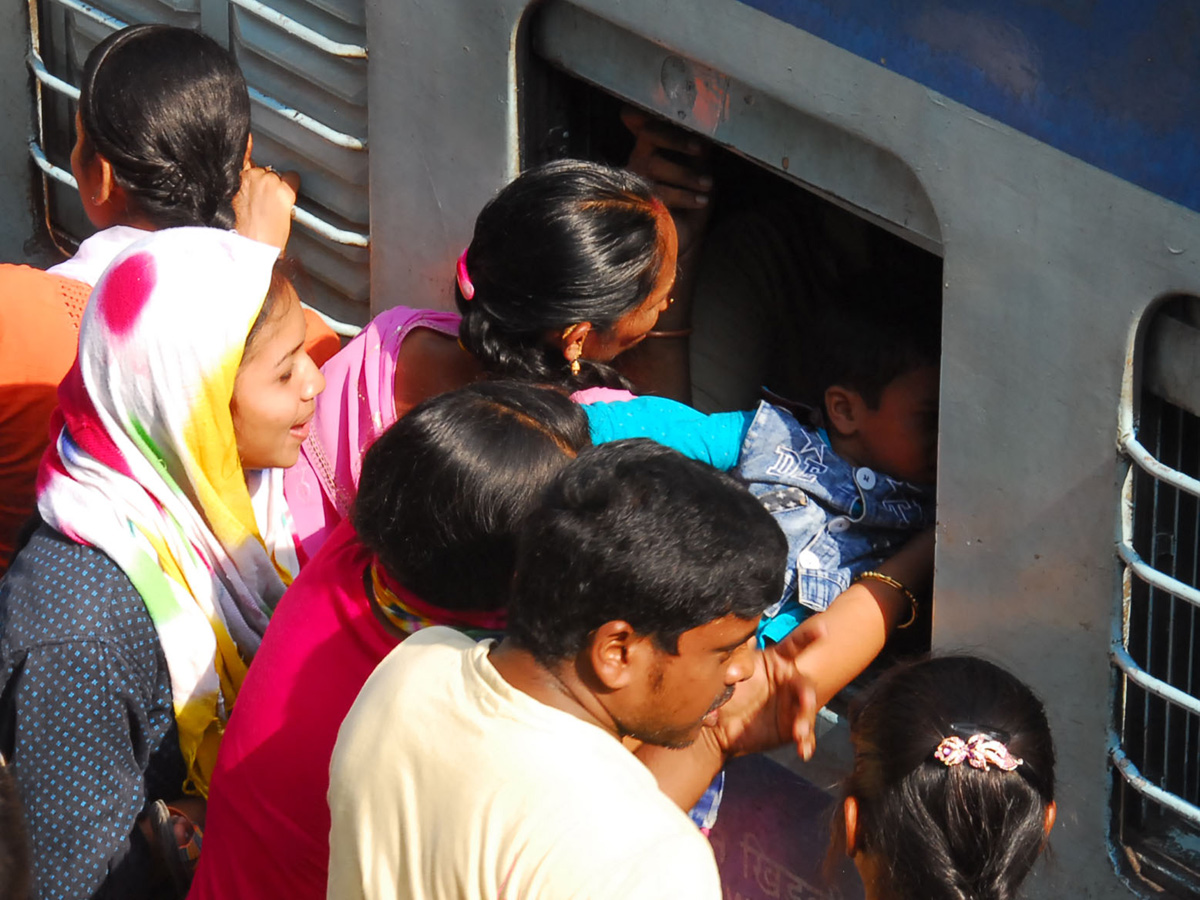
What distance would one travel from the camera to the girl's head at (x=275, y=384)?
2.21 metres

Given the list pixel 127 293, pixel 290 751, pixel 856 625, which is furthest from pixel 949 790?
pixel 127 293

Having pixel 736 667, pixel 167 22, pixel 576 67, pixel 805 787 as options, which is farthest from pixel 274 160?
pixel 736 667

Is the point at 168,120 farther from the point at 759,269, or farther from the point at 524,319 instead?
the point at 759,269

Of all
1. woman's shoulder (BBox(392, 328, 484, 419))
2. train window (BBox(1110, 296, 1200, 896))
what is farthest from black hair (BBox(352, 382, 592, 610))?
train window (BBox(1110, 296, 1200, 896))

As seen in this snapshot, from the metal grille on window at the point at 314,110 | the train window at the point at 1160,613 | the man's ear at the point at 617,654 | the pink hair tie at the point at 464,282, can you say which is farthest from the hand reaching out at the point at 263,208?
the train window at the point at 1160,613

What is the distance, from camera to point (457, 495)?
178cm

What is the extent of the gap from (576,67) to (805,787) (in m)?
1.34

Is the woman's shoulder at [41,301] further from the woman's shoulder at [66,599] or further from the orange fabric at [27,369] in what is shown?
the woman's shoulder at [66,599]

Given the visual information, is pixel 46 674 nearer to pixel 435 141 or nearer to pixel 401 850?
pixel 401 850

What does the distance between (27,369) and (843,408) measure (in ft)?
4.80

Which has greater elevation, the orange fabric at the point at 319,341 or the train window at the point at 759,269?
the train window at the point at 759,269

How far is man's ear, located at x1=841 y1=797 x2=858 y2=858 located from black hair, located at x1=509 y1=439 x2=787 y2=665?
1.22 ft

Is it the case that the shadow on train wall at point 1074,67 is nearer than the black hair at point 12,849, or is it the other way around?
the black hair at point 12,849

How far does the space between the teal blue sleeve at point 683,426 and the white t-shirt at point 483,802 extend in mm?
732
